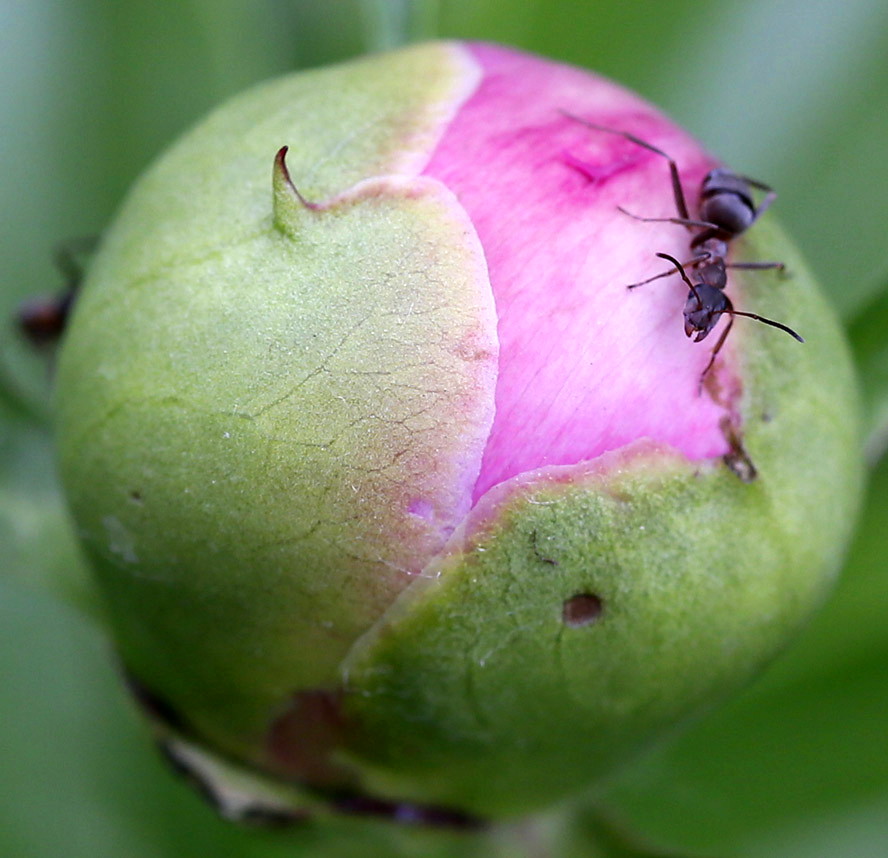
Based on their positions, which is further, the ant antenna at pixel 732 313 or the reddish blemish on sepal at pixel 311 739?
the reddish blemish on sepal at pixel 311 739

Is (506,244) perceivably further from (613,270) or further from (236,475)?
(236,475)

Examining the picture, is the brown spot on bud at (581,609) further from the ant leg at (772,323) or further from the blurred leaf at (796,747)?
the blurred leaf at (796,747)

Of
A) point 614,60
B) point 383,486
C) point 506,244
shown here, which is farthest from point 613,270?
point 614,60

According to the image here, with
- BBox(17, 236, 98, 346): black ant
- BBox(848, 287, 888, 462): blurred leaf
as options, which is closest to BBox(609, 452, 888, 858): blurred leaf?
BBox(848, 287, 888, 462): blurred leaf

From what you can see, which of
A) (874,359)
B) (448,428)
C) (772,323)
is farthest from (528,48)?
(448,428)

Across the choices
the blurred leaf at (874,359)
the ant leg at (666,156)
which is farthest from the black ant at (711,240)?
the blurred leaf at (874,359)

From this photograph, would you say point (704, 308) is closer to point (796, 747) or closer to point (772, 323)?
point (772, 323)

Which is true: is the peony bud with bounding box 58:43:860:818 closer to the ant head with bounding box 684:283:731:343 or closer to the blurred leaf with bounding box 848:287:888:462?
the ant head with bounding box 684:283:731:343
